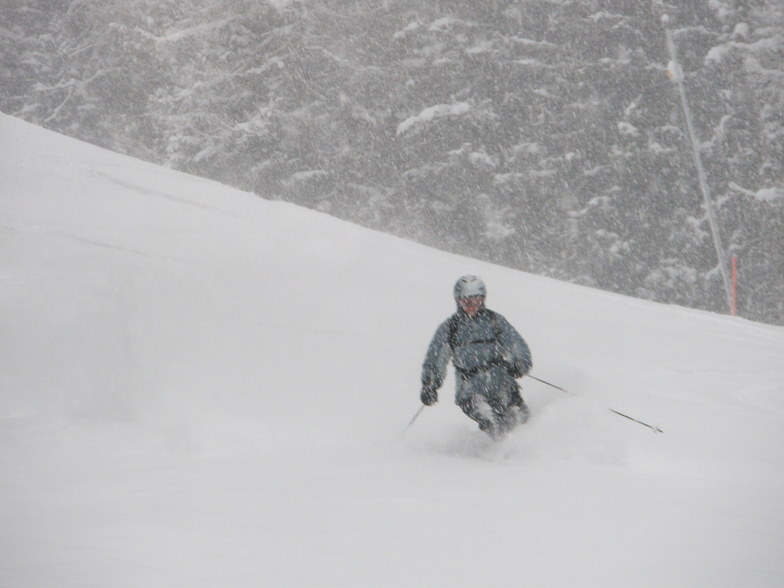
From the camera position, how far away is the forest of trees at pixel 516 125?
21.4 meters

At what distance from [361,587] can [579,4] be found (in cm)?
2259

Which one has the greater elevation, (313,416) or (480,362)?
(480,362)

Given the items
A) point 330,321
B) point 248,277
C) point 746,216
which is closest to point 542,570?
point 330,321

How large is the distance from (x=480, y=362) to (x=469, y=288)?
0.63 metres

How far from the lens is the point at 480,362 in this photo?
20.4 feet

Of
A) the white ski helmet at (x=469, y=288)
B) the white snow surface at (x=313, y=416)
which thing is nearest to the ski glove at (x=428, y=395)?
the white snow surface at (x=313, y=416)

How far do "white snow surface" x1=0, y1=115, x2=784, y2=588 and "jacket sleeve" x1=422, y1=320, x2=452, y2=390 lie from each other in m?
0.64

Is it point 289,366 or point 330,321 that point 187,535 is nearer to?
point 289,366

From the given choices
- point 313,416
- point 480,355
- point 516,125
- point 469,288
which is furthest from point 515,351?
point 516,125

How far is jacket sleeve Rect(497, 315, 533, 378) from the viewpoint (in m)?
6.12

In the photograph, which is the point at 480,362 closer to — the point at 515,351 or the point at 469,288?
the point at 515,351

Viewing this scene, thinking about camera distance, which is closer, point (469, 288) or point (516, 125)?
point (469, 288)

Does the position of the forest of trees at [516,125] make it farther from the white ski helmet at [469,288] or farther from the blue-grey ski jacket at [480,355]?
the white ski helmet at [469,288]

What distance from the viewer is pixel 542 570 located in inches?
128
